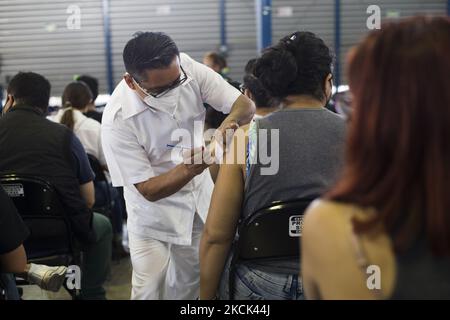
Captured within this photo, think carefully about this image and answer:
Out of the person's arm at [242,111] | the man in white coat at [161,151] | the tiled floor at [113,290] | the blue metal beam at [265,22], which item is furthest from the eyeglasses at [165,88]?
the blue metal beam at [265,22]

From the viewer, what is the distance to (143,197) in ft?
8.85

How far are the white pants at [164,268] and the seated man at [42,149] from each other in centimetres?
54

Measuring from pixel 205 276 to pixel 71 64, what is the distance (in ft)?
22.1

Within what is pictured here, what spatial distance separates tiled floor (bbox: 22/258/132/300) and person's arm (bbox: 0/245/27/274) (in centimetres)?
172

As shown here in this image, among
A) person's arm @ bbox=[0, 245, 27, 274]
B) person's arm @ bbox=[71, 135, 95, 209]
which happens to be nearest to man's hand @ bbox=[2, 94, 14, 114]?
person's arm @ bbox=[71, 135, 95, 209]

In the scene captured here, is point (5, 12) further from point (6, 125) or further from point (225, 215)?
point (225, 215)

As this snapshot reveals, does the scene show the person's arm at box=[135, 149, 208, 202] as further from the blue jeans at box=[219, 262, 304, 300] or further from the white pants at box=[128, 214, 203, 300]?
the blue jeans at box=[219, 262, 304, 300]

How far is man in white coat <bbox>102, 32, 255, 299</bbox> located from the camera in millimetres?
2498

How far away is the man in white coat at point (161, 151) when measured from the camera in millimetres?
2498

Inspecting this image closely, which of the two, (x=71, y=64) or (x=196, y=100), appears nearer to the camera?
(x=196, y=100)

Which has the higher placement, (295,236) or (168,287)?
(295,236)
